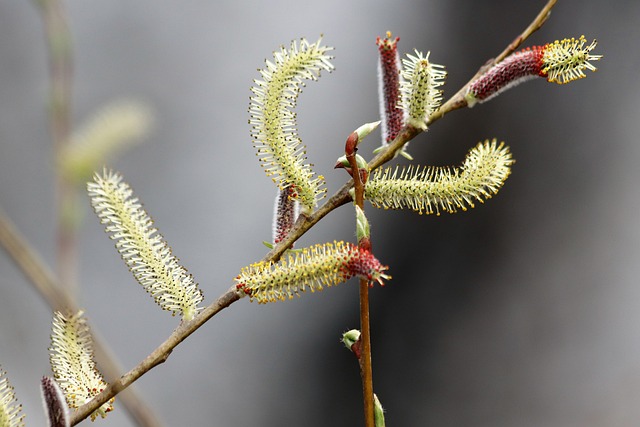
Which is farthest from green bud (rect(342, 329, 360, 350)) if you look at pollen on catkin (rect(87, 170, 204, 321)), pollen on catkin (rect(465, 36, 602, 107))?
pollen on catkin (rect(465, 36, 602, 107))

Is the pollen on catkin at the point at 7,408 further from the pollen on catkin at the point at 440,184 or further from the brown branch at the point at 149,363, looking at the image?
the pollen on catkin at the point at 440,184

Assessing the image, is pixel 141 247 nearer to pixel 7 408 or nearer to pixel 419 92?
pixel 7 408

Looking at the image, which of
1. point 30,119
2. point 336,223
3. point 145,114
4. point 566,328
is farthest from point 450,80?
point 145,114

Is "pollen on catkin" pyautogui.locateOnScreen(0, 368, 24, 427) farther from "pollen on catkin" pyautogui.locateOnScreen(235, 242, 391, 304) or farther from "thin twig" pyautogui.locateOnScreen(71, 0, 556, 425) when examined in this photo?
"pollen on catkin" pyautogui.locateOnScreen(235, 242, 391, 304)

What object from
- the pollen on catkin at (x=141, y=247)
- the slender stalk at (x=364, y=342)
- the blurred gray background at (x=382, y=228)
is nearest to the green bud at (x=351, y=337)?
the slender stalk at (x=364, y=342)

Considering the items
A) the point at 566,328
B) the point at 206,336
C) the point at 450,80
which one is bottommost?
the point at 566,328

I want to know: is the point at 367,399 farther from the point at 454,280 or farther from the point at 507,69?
the point at 454,280

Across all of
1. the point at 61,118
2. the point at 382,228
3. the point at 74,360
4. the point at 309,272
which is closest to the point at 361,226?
the point at 309,272
